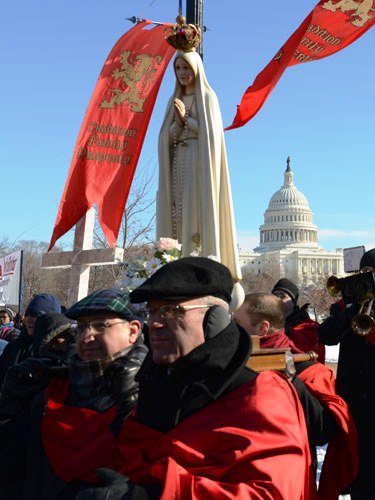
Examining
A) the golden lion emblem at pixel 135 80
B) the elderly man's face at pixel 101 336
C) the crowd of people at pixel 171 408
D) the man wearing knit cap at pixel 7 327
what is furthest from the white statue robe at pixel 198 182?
the elderly man's face at pixel 101 336

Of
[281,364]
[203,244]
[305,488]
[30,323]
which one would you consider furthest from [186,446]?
[203,244]

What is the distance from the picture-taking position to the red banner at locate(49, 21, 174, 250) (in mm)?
8875

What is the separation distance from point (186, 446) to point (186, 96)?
17.8ft

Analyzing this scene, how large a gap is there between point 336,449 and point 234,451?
1326 millimetres

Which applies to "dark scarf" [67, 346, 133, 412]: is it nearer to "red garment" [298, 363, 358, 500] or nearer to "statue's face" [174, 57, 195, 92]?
"red garment" [298, 363, 358, 500]

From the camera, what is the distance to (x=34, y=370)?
9.86 ft

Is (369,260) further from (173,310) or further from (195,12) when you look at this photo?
(195,12)

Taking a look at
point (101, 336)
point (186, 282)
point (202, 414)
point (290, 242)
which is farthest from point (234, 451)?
point (290, 242)

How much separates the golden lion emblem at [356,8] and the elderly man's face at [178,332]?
271 inches

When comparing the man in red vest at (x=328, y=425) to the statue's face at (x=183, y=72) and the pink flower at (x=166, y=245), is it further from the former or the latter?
the statue's face at (x=183, y=72)

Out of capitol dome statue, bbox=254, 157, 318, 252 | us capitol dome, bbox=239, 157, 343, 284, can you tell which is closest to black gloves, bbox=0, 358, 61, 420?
us capitol dome, bbox=239, 157, 343, 284

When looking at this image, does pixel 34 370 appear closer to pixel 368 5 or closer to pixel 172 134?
pixel 172 134

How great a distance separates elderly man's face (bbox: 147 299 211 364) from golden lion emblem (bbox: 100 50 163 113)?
22.6 ft

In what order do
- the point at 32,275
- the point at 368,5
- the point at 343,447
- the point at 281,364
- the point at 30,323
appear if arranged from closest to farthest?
the point at 281,364 < the point at 343,447 < the point at 30,323 < the point at 368,5 < the point at 32,275
